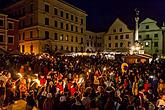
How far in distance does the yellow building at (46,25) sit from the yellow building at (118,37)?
12.1 meters

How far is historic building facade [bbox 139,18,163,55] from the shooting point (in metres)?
58.4

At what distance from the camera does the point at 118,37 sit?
64938 millimetres

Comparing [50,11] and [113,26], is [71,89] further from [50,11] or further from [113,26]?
[113,26]

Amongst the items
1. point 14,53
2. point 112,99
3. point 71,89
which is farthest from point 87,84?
point 14,53

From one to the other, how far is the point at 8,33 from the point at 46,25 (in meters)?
7.80

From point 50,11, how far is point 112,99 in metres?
42.1

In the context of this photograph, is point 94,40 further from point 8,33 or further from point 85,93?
point 85,93

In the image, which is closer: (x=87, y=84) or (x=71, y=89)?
(x=71, y=89)

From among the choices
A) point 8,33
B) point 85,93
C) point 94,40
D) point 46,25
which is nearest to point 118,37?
point 94,40

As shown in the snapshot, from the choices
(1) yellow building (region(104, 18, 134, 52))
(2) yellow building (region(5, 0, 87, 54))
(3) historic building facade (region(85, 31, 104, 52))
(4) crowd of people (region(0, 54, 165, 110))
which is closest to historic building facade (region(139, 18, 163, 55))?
(1) yellow building (region(104, 18, 134, 52))

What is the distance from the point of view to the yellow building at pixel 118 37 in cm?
6300

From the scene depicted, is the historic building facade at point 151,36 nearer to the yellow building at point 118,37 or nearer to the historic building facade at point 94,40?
the yellow building at point 118,37

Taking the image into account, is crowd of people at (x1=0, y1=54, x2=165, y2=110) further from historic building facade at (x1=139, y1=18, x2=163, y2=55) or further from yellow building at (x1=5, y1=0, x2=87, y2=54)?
historic building facade at (x1=139, y1=18, x2=163, y2=55)

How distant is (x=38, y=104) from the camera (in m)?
10.6
